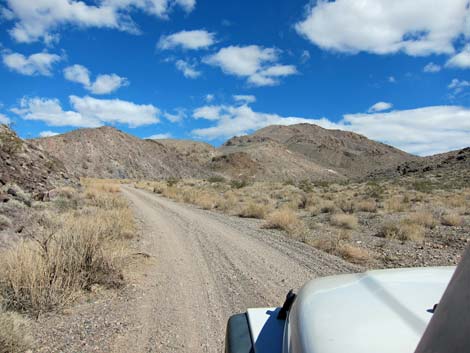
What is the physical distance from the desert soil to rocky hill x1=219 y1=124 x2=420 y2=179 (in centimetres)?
9536

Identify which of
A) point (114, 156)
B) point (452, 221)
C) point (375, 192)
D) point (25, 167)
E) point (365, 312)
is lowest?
point (452, 221)

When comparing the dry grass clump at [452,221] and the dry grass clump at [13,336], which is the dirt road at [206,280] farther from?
the dry grass clump at [452,221]

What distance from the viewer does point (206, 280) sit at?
6625 millimetres

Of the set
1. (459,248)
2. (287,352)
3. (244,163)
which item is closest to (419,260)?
(459,248)

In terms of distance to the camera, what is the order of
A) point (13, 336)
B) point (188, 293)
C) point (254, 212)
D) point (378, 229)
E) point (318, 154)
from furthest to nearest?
point (318, 154)
point (254, 212)
point (378, 229)
point (188, 293)
point (13, 336)

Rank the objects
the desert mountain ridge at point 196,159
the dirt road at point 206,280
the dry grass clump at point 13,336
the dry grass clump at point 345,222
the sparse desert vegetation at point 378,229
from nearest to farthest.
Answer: the dry grass clump at point 13,336
the dirt road at point 206,280
the sparse desert vegetation at point 378,229
the dry grass clump at point 345,222
the desert mountain ridge at point 196,159

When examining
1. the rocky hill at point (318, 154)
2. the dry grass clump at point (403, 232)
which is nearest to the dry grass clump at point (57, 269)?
the dry grass clump at point (403, 232)

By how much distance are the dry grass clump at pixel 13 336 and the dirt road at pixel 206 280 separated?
0.93 m

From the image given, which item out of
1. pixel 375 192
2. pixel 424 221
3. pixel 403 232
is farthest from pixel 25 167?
pixel 375 192

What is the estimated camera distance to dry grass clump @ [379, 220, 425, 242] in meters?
10.8

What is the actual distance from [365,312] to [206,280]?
5080 millimetres

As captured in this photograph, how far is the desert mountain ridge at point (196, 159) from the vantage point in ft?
242

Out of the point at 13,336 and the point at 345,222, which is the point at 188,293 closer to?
the point at 13,336

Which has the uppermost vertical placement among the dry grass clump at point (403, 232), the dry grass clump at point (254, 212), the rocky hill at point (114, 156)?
the rocky hill at point (114, 156)
